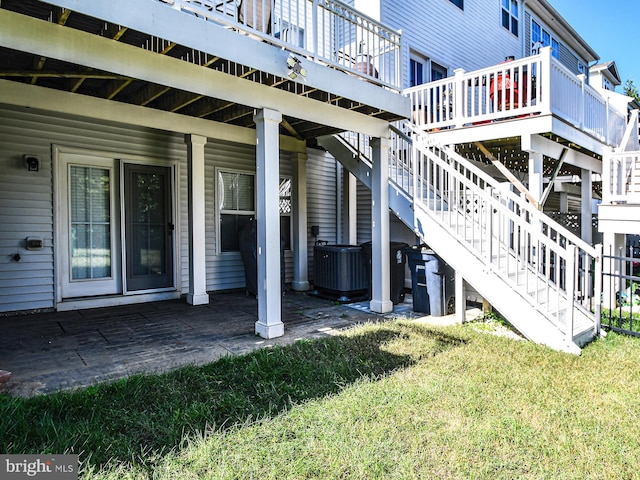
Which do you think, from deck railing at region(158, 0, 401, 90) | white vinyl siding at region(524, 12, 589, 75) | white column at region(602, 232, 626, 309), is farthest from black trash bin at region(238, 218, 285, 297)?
white vinyl siding at region(524, 12, 589, 75)

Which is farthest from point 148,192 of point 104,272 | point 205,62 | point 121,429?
point 121,429

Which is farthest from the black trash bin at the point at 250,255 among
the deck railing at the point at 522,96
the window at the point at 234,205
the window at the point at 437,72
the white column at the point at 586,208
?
the window at the point at 437,72

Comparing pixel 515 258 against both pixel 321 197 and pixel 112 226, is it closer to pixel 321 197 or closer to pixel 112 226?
pixel 321 197

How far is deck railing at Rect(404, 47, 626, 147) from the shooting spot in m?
5.98

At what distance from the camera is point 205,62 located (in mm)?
3959

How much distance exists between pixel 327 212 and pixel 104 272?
15.0ft

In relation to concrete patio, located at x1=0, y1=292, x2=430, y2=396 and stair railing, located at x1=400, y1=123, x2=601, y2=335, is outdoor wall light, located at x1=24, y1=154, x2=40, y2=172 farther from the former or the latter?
stair railing, located at x1=400, y1=123, x2=601, y2=335

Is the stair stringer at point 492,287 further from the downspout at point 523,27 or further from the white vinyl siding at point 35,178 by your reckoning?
the downspout at point 523,27

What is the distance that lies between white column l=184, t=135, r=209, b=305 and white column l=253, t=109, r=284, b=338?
2.01 metres

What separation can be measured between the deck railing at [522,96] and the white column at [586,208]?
2.88 feet

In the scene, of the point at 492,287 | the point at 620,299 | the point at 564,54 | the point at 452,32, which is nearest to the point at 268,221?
the point at 492,287

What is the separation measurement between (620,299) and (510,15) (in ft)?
38.6

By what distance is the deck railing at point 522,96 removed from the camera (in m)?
5.98
